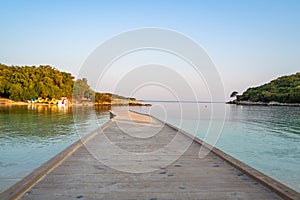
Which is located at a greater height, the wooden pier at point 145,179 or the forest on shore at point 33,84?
the forest on shore at point 33,84

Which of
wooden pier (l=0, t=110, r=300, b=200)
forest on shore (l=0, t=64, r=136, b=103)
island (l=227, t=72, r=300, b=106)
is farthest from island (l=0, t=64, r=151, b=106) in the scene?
island (l=227, t=72, r=300, b=106)

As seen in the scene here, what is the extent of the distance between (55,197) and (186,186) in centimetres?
162

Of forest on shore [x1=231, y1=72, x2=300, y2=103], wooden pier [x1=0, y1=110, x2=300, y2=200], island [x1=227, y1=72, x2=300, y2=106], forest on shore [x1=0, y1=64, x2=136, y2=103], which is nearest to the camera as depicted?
wooden pier [x1=0, y1=110, x2=300, y2=200]

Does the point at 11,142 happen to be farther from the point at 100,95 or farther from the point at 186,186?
the point at 100,95

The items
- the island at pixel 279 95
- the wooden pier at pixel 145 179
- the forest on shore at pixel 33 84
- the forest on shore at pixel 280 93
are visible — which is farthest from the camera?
the forest on shore at pixel 280 93

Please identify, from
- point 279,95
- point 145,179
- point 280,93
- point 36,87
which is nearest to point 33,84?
point 36,87

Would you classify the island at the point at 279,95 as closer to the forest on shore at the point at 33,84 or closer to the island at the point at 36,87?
the island at the point at 36,87

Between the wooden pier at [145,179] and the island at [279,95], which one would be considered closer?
the wooden pier at [145,179]

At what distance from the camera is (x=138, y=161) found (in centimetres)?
488

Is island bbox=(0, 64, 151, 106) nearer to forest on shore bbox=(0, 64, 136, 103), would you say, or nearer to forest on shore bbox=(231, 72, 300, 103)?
forest on shore bbox=(0, 64, 136, 103)

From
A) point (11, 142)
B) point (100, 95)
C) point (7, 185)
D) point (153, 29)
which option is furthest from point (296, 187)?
point (100, 95)

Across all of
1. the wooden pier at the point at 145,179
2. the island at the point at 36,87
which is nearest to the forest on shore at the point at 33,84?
the island at the point at 36,87

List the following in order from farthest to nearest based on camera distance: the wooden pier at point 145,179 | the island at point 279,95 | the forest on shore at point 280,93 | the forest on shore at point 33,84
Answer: the forest on shore at point 280,93 → the island at point 279,95 → the forest on shore at point 33,84 → the wooden pier at point 145,179

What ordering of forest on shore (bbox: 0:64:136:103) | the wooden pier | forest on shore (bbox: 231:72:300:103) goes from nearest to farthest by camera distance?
1. the wooden pier
2. forest on shore (bbox: 0:64:136:103)
3. forest on shore (bbox: 231:72:300:103)
